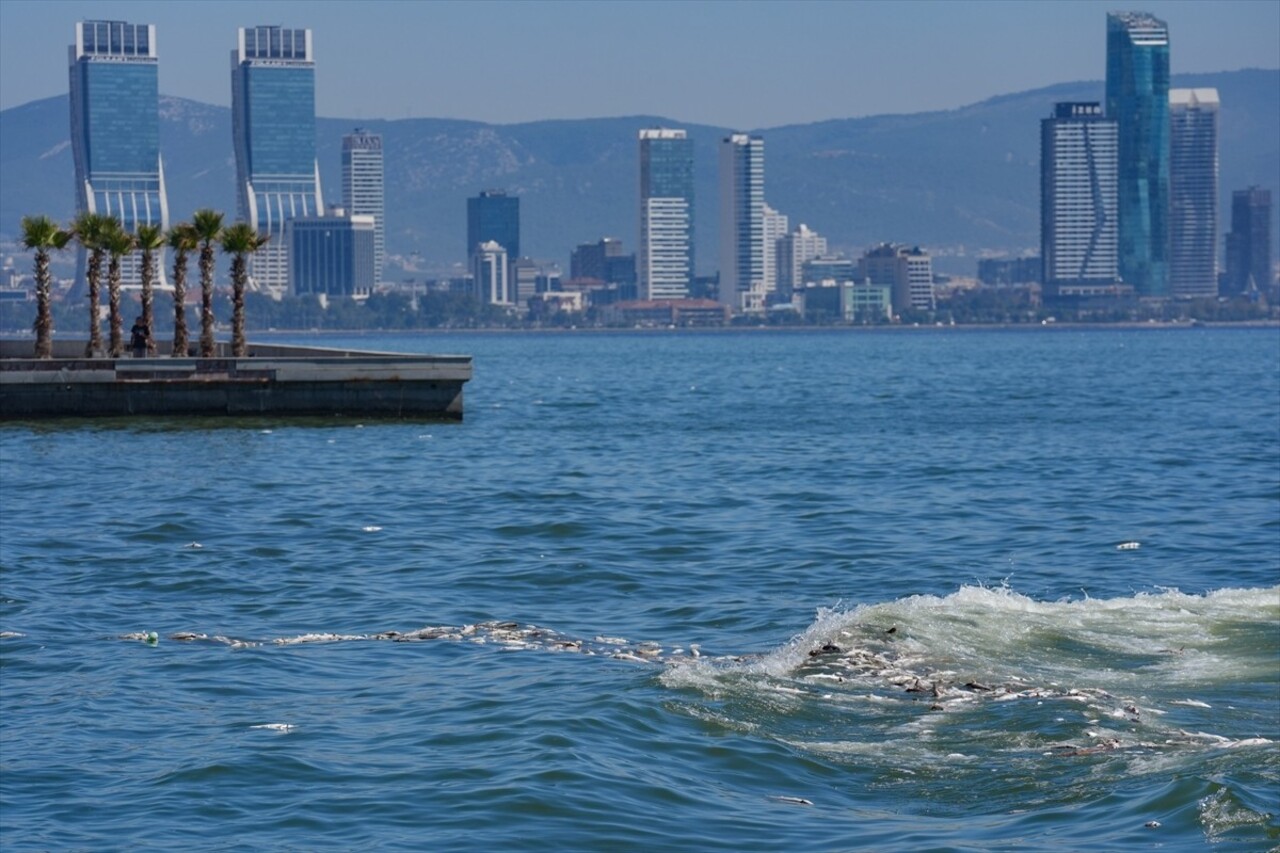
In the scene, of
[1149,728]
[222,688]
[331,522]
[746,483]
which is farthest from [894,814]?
[746,483]

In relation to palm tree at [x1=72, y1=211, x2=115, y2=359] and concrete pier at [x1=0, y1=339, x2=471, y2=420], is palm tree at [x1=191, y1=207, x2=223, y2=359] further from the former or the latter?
concrete pier at [x1=0, y1=339, x2=471, y2=420]

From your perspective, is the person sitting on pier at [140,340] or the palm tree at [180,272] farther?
the palm tree at [180,272]

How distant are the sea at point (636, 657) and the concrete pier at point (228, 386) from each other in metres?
10.8

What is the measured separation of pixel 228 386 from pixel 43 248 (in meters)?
14.9

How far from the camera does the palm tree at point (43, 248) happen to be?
219ft

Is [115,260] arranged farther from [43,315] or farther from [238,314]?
[238,314]

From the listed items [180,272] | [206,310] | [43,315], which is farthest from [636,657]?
[180,272]

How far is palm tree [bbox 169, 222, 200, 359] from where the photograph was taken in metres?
68.2

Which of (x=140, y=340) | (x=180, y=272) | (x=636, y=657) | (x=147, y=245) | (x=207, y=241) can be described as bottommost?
(x=636, y=657)

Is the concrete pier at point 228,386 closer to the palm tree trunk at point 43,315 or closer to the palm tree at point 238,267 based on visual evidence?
the palm tree trunk at point 43,315

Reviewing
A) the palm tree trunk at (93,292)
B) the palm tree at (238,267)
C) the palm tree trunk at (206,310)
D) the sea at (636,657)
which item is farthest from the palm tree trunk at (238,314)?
the sea at (636,657)

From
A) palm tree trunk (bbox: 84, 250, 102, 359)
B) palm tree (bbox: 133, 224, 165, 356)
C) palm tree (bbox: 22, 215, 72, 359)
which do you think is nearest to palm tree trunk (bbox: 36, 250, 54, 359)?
palm tree (bbox: 22, 215, 72, 359)

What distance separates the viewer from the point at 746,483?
1718 inches

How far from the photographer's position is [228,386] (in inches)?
2293
